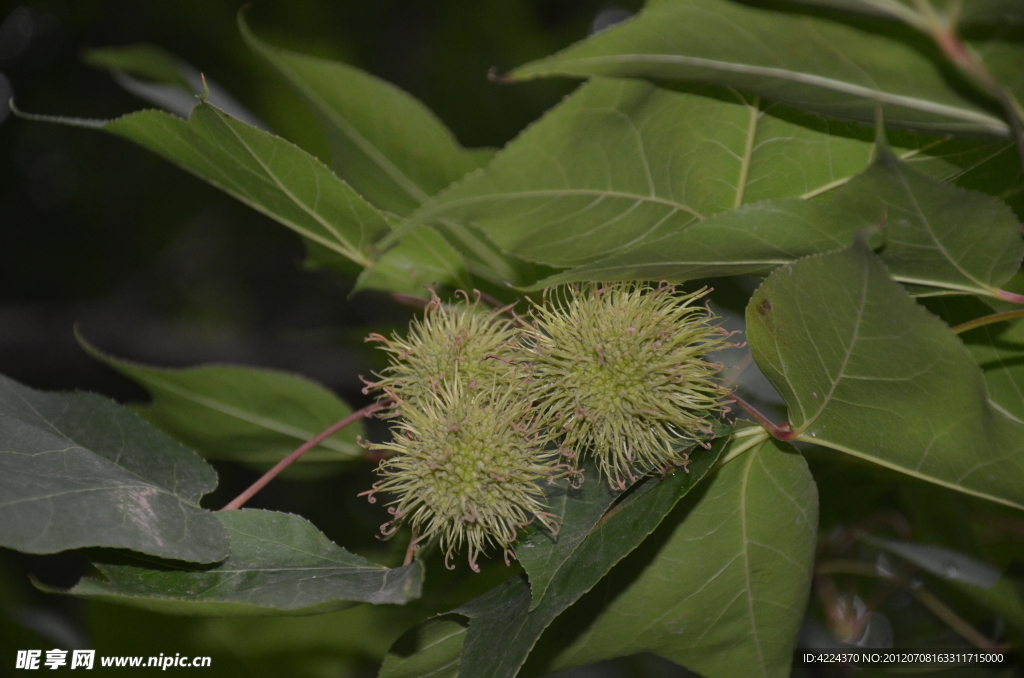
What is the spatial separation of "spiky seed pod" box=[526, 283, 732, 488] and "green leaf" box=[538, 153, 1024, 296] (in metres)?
0.10

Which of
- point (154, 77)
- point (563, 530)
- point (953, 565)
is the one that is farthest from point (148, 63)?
point (953, 565)

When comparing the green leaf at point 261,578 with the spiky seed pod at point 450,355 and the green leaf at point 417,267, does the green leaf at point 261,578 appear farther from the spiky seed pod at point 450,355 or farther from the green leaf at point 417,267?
the green leaf at point 417,267

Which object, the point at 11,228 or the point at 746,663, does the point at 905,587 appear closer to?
the point at 746,663

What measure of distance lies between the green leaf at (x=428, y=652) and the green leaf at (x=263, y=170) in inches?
25.1

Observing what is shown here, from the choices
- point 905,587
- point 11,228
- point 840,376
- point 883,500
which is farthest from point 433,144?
point 11,228

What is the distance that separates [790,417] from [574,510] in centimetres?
32

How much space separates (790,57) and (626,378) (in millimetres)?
452

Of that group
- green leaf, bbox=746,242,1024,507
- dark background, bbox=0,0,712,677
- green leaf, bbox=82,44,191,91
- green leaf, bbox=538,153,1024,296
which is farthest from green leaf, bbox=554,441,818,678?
dark background, bbox=0,0,712,677

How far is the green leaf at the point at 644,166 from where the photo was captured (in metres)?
0.93

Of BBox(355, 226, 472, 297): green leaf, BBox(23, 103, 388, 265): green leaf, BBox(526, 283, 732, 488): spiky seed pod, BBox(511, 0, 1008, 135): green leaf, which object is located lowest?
BBox(526, 283, 732, 488): spiky seed pod

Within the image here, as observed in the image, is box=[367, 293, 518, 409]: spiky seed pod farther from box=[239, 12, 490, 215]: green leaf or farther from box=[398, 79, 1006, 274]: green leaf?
box=[239, 12, 490, 215]: green leaf

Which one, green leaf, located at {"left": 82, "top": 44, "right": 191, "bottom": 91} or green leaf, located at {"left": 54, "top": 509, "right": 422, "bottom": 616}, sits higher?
green leaf, located at {"left": 82, "top": 44, "right": 191, "bottom": 91}

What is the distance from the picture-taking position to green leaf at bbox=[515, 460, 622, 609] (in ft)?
3.13

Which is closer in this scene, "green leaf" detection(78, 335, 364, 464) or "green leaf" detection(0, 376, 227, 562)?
"green leaf" detection(0, 376, 227, 562)
